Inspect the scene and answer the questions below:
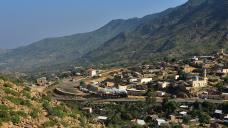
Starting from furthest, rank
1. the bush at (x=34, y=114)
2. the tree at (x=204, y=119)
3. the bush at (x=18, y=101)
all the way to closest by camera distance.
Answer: the tree at (x=204, y=119), the bush at (x=18, y=101), the bush at (x=34, y=114)

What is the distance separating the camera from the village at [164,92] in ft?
163

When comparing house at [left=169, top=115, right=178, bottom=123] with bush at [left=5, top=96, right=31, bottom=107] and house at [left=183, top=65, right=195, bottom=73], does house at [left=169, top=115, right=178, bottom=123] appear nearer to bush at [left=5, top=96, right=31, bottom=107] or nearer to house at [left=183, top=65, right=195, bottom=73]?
house at [left=183, top=65, right=195, bottom=73]

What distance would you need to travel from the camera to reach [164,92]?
220ft

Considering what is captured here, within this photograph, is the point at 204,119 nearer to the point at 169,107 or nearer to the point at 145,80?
the point at 169,107

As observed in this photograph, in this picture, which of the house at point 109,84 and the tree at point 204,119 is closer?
the tree at point 204,119

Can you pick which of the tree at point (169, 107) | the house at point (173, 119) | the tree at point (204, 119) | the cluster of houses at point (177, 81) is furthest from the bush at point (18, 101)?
the tree at point (169, 107)

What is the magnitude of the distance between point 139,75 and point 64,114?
6826 centimetres

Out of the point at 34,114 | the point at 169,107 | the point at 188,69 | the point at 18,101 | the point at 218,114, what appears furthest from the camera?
the point at 188,69

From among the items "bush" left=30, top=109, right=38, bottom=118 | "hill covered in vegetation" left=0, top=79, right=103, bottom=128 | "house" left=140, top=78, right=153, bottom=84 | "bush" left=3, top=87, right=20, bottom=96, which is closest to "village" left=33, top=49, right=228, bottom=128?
"house" left=140, top=78, right=153, bottom=84

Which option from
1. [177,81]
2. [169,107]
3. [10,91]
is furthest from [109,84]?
[10,91]

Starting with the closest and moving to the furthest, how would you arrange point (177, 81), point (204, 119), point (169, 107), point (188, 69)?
point (204, 119) → point (169, 107) → point (177, 81) → point (188, 69)

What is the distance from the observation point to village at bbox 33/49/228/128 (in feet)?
163

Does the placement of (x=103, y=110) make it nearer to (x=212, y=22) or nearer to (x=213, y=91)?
(x=213, y=91)

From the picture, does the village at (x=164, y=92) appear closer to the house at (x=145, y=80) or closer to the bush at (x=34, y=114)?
the house at (x=145, y=80)
